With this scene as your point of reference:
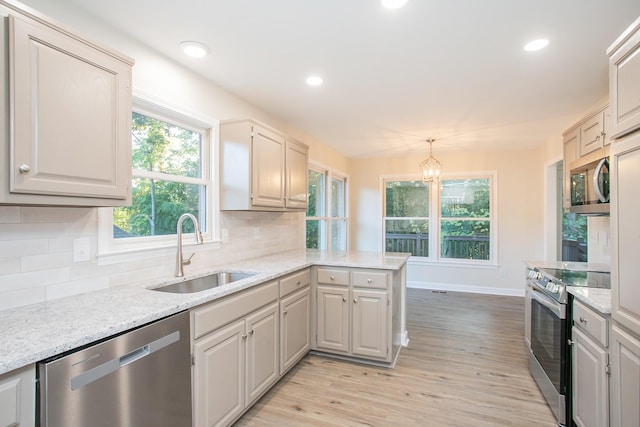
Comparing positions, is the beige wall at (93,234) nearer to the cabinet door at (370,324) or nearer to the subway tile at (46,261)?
the subway tile at (46,261)

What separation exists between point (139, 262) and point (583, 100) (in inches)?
160

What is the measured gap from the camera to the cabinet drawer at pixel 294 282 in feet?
8.49

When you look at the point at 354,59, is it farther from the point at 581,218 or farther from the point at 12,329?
the point at 581,218

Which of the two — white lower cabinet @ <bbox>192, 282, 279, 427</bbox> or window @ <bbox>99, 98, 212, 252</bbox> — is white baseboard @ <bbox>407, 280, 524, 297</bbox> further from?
window @ <bbox>99, 98, 212, 252</bbox>

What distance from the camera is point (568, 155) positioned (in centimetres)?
300

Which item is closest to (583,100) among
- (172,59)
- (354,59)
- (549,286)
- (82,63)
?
(549,286)

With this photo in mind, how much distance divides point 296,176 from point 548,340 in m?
2.61

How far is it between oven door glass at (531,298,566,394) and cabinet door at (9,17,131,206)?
9.02 ft

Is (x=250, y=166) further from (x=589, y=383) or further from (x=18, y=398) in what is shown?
(x=589, y=383)

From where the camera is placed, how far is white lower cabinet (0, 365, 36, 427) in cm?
98

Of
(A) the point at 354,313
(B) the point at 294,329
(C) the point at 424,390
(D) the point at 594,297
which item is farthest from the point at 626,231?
(B) the point at 294,329

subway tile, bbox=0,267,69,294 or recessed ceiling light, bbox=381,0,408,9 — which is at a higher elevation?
recessed ceiling light, bbox=381,0,408,9

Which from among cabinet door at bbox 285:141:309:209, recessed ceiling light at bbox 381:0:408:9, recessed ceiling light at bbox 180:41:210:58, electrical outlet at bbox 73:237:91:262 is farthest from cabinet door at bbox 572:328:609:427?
recessed ceiling light at bbox 180:41:210:58

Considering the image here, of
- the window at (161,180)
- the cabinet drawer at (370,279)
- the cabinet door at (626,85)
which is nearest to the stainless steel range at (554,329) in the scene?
the cabinet door at (626,85)
